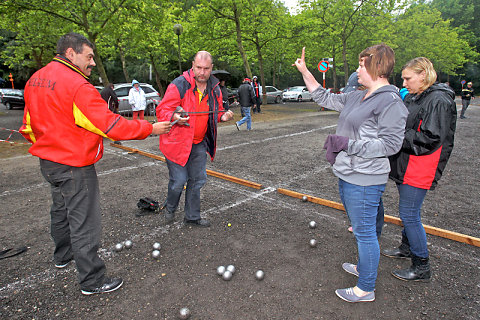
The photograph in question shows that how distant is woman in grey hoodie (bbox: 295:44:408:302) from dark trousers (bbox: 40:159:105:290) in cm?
209

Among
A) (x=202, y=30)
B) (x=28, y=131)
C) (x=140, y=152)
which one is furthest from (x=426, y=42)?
(x=28, y=131)

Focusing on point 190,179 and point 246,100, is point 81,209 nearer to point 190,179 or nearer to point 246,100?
point 190,179

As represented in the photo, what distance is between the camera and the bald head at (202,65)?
3666 millimetres

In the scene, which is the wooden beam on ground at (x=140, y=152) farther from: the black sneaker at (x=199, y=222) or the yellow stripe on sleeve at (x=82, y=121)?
the yellow stripe on sleeve at (x=82, y=121)

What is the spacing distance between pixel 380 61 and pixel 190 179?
2.73 meters

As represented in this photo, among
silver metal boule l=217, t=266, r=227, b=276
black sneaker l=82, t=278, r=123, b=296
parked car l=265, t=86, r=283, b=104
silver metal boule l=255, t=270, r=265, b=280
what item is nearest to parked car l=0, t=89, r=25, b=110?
parked car l=265, t=86, r=283, b=104

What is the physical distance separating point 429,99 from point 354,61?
36009 millimetres

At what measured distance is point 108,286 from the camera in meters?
2.94

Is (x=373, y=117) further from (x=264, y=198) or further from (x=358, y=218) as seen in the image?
(x=264, y=198)

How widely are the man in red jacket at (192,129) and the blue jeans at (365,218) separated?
1.94m

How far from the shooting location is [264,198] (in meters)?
5.18

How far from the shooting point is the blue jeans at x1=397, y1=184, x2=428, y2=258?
2832mm

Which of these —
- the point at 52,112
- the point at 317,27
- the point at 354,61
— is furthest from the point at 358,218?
the point at 354,61

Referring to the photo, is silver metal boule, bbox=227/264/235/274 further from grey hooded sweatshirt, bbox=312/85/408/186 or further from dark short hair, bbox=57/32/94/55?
dark short hair, bbox=57/32/94/55
